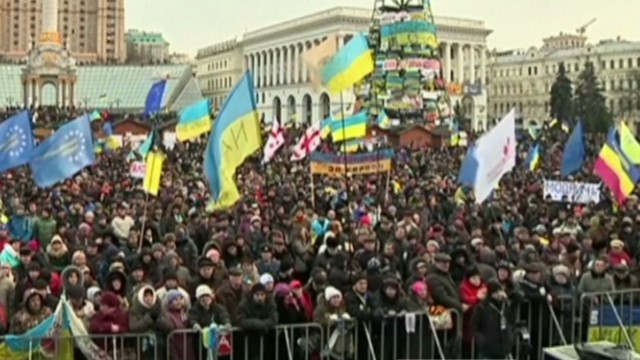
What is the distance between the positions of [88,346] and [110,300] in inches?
15.3

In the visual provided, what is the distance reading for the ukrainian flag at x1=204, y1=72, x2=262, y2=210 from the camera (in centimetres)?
1080

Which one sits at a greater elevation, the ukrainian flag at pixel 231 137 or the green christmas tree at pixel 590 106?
the green christmas tree at pixel 590 106

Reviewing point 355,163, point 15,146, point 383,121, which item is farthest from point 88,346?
point 383,121

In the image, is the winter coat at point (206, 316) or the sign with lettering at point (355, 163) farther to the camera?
the sign with lettering at point (355, 163)

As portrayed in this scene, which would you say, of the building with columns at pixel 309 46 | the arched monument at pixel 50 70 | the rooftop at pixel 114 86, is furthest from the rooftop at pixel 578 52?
the arched monument at pixel 50 70

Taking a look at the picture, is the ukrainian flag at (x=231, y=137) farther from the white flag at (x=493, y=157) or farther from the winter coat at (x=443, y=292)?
the white flag at (x=493, y=157)

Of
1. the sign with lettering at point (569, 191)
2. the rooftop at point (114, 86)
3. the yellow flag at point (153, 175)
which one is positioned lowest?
the sign with lettering at point (569, 191)

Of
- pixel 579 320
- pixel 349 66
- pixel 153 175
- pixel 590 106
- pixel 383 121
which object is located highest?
pixel 590 106

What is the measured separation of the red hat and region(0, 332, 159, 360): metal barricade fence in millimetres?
253

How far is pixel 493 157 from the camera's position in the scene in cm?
1305

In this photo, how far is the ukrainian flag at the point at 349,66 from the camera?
13.8 meters

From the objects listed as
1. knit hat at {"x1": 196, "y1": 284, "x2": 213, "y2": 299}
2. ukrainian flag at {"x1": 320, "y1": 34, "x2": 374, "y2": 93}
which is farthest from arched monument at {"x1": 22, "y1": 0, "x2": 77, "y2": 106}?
knit hat at {"x1": 196, "y1": 284, "x2": 213, "y2": 299}

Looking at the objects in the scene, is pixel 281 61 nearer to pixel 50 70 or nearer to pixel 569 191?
pixel 50 70

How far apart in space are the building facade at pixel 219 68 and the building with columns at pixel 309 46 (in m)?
5.47
